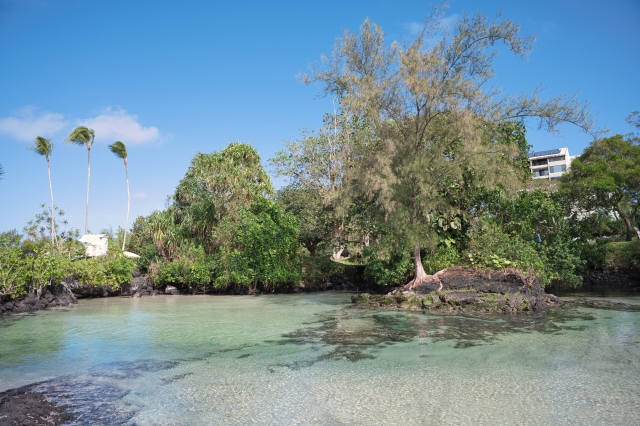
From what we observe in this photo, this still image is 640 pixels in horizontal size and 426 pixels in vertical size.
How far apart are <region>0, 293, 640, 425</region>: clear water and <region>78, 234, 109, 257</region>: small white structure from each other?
446 inches

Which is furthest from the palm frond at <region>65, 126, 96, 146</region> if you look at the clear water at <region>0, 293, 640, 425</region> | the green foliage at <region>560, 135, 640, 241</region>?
the green foliage at <region>560, 135, 640, 241</region>

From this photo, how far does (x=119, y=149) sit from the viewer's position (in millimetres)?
34062

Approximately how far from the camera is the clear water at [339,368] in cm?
551

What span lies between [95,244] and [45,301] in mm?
9197

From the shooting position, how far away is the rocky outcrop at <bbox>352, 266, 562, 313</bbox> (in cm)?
1352

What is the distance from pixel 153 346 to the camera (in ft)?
31.4

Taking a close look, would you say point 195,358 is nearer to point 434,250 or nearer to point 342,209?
point 342,209

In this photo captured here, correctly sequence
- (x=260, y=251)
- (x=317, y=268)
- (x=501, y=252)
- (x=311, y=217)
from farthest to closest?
(x=311, y=217) → (x=317, y=268) → (x=260, y=251) → (x=501, y=252)

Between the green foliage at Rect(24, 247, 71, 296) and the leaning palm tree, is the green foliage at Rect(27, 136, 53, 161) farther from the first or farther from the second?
the green foliage at Rect(24, 247, 71, 296)

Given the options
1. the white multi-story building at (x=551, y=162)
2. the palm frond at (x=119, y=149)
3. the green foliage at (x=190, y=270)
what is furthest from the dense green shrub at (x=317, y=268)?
the white multi-story building at (x=551, y=162)

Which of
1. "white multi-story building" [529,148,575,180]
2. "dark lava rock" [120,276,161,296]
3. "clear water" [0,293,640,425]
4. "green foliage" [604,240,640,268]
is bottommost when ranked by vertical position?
"clear water" [0,293,640,425]

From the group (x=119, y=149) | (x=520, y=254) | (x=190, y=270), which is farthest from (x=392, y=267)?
(x=119, y=149)

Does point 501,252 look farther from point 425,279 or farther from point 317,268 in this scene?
point 317,268

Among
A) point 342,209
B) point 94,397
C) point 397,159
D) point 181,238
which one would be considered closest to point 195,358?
point 94,397
